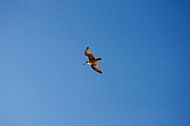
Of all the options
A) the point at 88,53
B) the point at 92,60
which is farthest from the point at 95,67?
the point at 88,53

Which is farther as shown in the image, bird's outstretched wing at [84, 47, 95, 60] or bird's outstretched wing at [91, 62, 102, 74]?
bird's outstretched wing at [91, 62, 102, 74]

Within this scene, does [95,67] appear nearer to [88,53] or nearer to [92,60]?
[92,60]

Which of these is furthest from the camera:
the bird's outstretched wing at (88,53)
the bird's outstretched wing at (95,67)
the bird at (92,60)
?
the bird's outstretched wing at (95,67)

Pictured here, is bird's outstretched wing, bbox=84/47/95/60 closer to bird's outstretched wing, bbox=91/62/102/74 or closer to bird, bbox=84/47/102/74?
bird, bbox=84/47/102/74

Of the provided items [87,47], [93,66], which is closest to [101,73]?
[93,66]

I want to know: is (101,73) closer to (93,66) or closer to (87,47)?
(93,66)

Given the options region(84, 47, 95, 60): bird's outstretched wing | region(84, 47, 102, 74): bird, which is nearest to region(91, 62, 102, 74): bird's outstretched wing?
region(84, 47, 102, 74): bird

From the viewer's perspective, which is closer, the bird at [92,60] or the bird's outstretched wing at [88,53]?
the bird's outstretched wing at [88,53]

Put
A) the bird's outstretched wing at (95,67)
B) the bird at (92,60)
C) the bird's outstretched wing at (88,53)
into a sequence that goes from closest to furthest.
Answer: the bird's outstretched wing at (88,53) < the bird at (92,60) < the bird's outstretched wing at (95,67)

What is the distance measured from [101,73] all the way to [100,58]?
7.82 ft

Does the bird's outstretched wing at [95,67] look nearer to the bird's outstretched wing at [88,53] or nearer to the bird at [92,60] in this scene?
the bird at [92,60]

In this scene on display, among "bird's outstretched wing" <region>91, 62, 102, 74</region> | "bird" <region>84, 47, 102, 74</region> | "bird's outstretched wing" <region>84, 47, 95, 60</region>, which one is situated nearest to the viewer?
"bird's outstretched wing" <region>84, 47, 95, 60</region>

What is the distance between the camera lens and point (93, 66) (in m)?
29.1

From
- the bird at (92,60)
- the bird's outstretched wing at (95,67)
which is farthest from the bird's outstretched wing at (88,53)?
the bird's outstretched wing at (95,67)
